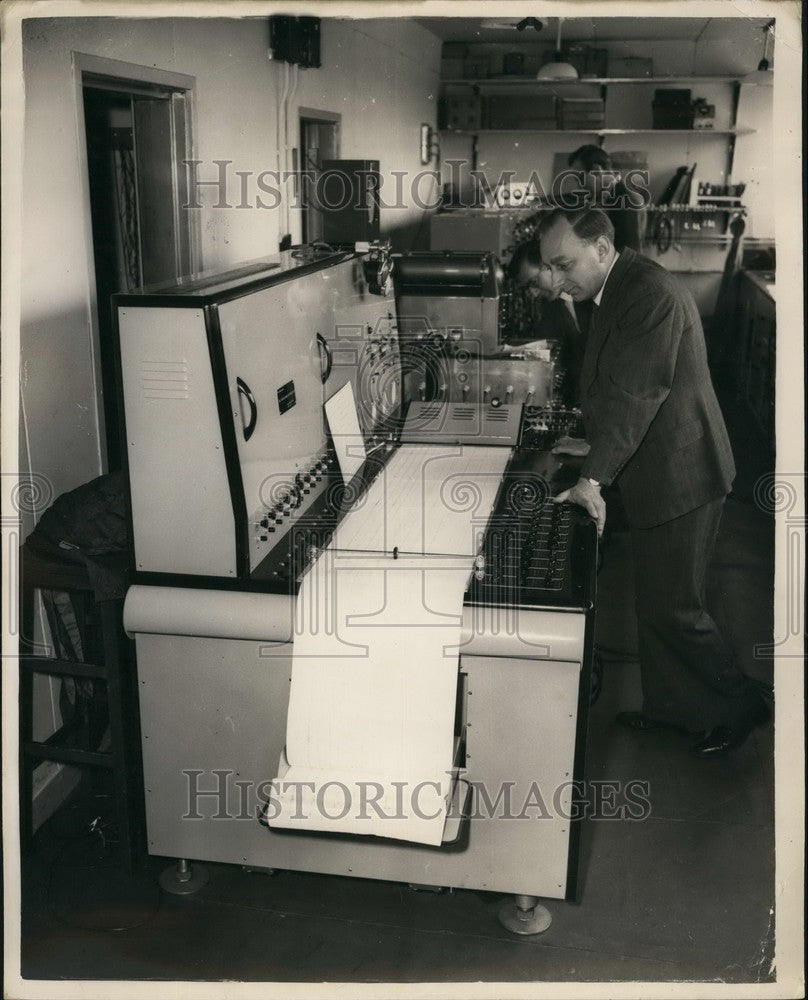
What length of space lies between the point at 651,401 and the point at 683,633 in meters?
0.83

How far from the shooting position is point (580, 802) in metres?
2.20

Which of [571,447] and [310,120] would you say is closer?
[571,447]

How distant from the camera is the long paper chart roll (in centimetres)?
206

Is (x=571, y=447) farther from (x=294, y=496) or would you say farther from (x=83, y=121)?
(x=83, y=121)

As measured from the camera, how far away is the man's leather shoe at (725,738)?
3.15 meters

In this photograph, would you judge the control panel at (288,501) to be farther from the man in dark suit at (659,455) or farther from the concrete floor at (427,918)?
the concrete floor at (427,918)

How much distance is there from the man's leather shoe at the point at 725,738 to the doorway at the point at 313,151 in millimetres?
2679

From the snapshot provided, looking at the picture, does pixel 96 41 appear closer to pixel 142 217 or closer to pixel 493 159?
pixel 142 217

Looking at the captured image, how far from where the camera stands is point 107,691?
2475 mm

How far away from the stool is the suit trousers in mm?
1602

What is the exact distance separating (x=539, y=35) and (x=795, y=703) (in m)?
7.45

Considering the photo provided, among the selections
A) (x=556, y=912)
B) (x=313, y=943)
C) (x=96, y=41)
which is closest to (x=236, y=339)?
(x=96, y=41)

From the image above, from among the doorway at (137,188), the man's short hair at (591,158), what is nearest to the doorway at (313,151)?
the doorway at (137,188)

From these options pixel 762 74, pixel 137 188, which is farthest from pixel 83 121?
pixel 762 74
